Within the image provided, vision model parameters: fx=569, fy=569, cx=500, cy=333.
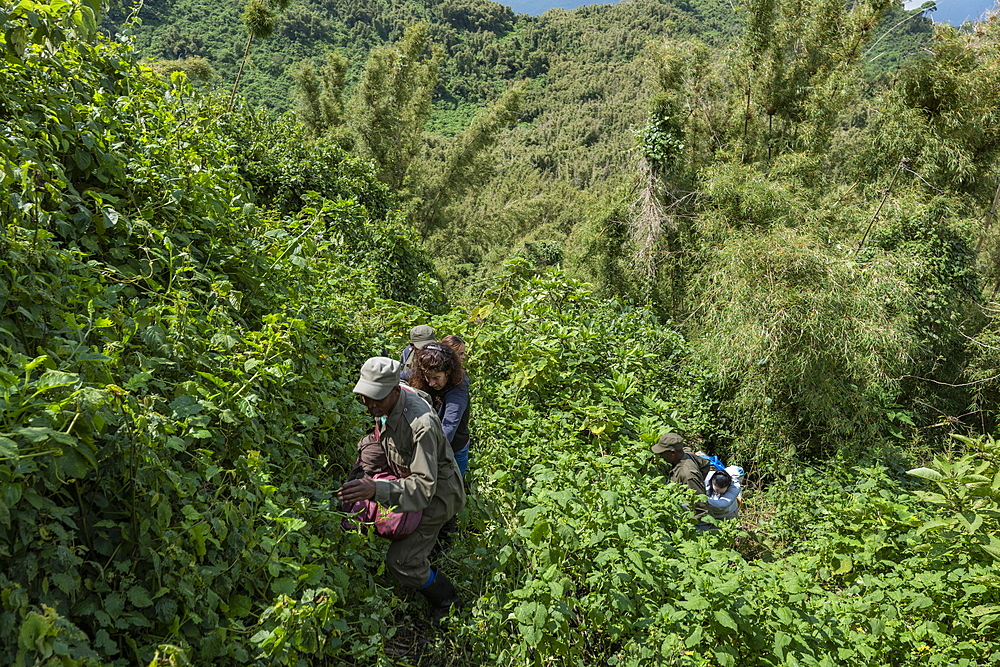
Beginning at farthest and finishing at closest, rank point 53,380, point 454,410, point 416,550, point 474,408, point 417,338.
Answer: point 474,408, point 417,338, point 454,410, point 416,550, point 53,380

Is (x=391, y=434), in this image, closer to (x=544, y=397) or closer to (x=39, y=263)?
(x=39, y=263)

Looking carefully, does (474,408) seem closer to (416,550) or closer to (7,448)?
→ (416,550)

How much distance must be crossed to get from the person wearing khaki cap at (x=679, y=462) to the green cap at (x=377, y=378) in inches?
90.3

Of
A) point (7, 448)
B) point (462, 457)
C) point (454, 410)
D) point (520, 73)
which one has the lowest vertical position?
point (462, 457)

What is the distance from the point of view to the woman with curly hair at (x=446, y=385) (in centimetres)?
301

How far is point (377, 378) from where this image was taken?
2.31 m

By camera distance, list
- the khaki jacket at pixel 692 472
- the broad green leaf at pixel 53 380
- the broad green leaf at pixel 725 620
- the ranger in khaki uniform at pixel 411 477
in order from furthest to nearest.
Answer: the khaki jacket at pixel 692 472
the ranger in khaki uniform at pixel 411 477
the broad green leaf at pixel 725 620
the broad green leaf at pixel 53 380

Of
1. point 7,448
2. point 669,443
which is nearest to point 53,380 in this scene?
point 7,448

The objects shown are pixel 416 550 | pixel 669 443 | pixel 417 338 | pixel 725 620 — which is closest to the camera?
pixel 725 620

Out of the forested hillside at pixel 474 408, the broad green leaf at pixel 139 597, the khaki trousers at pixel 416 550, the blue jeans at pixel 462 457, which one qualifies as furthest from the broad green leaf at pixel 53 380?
the blue jeans at pixel 462 457

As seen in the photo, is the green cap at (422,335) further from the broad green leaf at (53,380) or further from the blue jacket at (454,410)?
the broad green leaf at (53,380)

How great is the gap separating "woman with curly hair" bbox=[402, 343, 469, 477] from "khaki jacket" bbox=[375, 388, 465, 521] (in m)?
0.48

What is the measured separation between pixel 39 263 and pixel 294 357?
111 cm

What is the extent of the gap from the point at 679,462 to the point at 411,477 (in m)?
2.42
